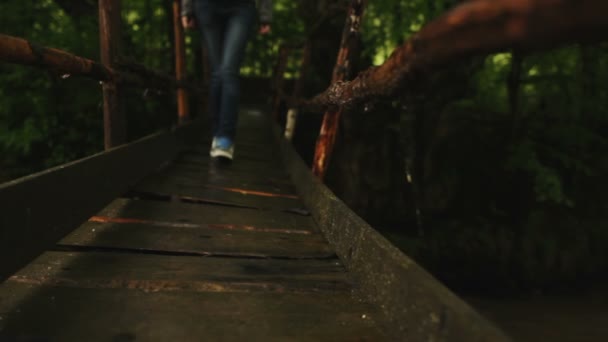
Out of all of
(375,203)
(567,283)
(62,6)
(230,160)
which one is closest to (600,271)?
(567,283)

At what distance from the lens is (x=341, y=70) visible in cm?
313

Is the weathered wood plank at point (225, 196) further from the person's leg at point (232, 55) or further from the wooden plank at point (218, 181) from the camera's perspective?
the person's leg at point (232, 55)

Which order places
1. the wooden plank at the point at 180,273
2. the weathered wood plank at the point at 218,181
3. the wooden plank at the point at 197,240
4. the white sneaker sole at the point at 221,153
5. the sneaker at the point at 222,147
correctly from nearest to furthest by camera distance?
the wooden plank at the point at 180,273 < the wooden plank at the point at 197,240 < the weathered wood plank at the point at 218,181 < the sneaker at the point at 222,147 < the white sneaker sole at the point at 221,153

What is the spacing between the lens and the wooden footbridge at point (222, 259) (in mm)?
792

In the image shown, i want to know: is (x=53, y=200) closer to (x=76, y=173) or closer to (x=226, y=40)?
Result: (x=76, y=173)

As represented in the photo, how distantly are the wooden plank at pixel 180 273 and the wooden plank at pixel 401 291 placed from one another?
0.38ft

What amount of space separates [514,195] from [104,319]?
910 centimetres

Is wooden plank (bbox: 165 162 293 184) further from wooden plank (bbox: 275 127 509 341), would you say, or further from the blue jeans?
wooden plank (bbox: 275 127 509 341)

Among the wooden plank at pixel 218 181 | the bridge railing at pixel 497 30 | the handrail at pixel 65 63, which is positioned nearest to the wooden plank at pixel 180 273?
the handrail at pixel 65 63

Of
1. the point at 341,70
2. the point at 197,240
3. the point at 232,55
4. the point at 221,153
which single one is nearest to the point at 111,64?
the point at 232,55

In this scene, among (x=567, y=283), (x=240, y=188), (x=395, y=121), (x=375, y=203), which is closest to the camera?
(x=240, y=188)

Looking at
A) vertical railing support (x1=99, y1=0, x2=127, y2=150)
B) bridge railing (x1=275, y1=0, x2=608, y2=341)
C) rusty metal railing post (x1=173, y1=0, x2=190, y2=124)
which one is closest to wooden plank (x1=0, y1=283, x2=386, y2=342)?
bridge railing (x1=275, y1=0, x2=608, y2=341)

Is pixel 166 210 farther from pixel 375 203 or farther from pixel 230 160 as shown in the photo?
pixel 375 203

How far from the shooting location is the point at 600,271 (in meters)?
8.16
